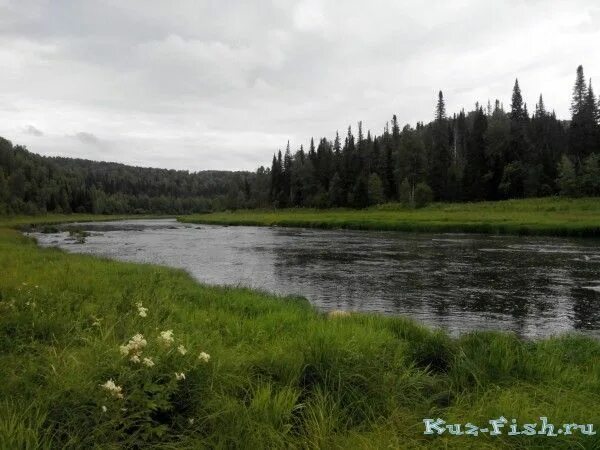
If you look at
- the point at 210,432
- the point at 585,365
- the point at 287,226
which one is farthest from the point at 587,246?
the point at 287,226

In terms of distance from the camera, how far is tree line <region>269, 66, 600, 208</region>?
252 feet

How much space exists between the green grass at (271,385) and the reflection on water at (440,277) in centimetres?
457

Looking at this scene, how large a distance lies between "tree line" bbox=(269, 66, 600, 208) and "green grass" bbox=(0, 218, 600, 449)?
6878 centimetres

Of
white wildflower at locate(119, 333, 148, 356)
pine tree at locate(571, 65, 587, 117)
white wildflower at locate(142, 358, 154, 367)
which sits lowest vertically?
white wildflower at locate(142, 358, 154, 367)

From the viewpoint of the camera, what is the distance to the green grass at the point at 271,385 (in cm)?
437

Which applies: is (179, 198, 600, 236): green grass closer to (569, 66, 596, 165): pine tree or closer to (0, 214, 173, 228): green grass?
(569, 66, 596, 165): pine tree

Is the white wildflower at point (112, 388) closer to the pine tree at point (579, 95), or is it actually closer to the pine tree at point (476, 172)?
the pine tree at point (476, 172)

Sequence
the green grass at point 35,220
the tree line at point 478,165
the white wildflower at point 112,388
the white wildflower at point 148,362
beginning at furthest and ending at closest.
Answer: the green grass at point 35,220 → the tree line at point 478,165 → the white wildflower at point 148,362 → the white wildflower at point 112,388

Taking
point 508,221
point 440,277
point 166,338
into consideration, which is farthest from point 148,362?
point 508,221

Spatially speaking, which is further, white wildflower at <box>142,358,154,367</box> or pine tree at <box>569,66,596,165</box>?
pine tree at <box>569,66,596,165</box>

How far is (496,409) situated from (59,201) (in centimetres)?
16274

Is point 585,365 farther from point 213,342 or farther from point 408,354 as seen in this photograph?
point 213,342

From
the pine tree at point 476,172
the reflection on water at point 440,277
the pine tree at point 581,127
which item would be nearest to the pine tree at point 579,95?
the pine tree at point 581,127

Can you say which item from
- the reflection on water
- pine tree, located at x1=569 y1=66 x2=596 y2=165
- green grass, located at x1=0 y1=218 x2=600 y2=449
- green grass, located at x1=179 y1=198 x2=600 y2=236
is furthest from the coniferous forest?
green grass, located at x1=0 y1=218 x2=600 y2=449
